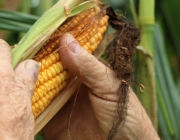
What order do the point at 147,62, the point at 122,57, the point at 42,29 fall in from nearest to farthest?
the point at 42,29, the point at 122,57, the point at 147,62

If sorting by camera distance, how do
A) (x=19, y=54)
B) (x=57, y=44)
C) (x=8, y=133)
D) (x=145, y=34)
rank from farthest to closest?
(x=145, y=34) → (x=57, y=44) → (x=19, y=54) → (x=8, y=133)

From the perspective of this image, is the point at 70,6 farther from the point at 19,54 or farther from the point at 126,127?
the point at 126,127

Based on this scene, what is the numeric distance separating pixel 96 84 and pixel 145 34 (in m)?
0.34

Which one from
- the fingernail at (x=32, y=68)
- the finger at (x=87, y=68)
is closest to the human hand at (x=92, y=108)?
the finger at (x=87, y=68)

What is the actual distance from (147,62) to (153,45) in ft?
0.78

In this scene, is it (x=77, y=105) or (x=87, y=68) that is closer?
(x=87, y=68)

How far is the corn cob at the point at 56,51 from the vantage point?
0.73m

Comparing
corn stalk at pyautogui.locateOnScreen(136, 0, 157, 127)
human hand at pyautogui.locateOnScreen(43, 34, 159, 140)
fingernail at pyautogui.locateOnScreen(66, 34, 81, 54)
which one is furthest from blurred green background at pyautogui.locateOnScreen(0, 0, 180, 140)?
fingernail at pyautogui.locateOnScreen(66, 34, 81, 54)

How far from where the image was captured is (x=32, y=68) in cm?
67

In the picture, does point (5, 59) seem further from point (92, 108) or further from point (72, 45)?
point (92, 108)

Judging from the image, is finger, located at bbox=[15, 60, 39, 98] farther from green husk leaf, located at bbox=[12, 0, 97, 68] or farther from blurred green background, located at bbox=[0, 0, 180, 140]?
blurred green background, located at bbox=[0, 0, 180, 140]

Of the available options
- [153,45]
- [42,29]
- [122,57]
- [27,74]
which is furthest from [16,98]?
[153,45]

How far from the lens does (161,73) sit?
4.32ft

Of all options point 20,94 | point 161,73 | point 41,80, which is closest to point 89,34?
point 41,80
